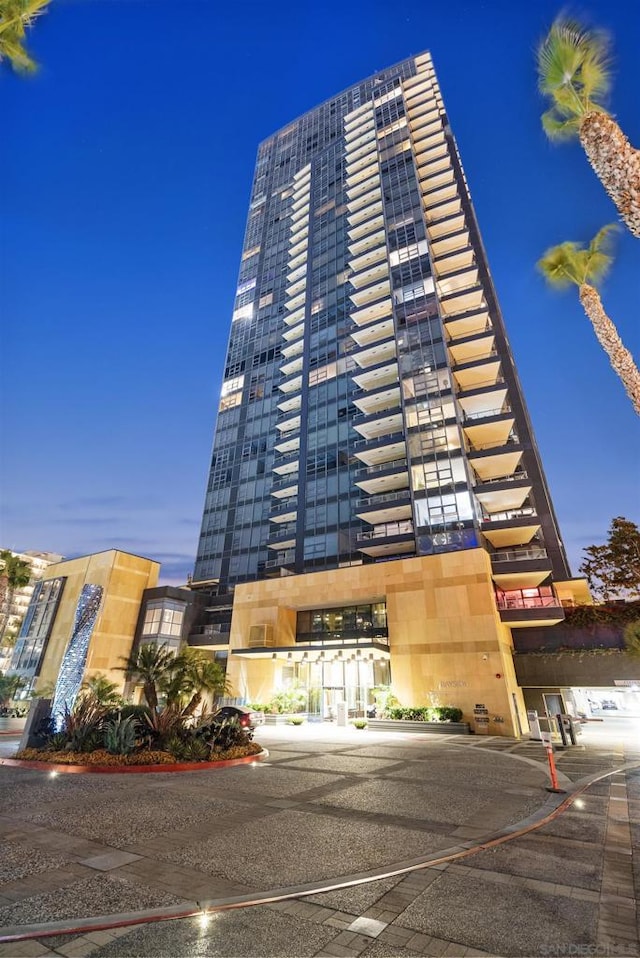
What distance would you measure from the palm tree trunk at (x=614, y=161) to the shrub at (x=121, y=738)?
2087cm

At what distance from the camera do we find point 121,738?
47.6 ft

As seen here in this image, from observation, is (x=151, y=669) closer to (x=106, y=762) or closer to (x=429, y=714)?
(x=106, y=762)

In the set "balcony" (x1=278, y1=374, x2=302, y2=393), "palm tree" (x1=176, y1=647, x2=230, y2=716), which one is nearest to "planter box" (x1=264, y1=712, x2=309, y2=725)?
"palm tree" (x1=176, y1=647, x2=230, y2=716)

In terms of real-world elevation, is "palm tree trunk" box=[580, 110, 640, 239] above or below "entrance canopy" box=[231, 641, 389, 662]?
above

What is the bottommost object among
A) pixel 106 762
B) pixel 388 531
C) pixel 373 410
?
pixel 106 762

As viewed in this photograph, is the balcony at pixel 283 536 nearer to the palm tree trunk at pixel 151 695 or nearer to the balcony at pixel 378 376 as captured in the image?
the balcony at pixel 378 376

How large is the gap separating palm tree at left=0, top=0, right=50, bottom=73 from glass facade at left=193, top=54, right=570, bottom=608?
33.7m

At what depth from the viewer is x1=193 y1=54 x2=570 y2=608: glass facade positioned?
3919 cm

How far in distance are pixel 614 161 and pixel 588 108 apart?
2849 millimetres

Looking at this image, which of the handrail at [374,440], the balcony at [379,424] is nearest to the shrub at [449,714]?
the handrail at [374,440]

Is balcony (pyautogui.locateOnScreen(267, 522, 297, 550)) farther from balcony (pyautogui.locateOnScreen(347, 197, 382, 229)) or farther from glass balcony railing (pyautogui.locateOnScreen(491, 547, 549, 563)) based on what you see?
balcony (pyautogui.locateOnScreen(347, 197, 382, 229))

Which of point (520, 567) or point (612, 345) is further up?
point (612, 345)

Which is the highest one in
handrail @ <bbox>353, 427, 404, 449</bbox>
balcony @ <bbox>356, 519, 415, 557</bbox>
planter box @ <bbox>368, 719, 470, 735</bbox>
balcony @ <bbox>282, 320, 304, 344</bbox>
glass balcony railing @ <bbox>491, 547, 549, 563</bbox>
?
balcony @ <bbox>282, 320, 304, 344</bbox>

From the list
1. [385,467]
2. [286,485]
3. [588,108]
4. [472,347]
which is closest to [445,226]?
[472,347]
